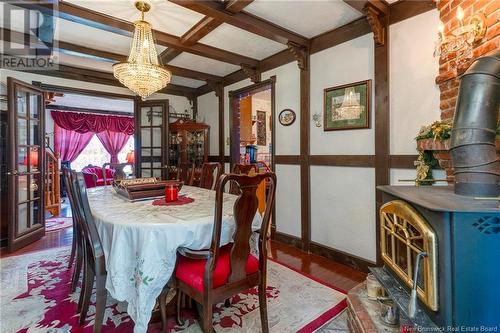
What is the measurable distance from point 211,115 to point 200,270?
3.98 m

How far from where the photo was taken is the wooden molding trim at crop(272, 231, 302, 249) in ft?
10.9

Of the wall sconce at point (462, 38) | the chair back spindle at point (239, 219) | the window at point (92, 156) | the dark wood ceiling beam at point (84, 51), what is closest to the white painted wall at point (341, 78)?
the wall sconce at point (462, 38)

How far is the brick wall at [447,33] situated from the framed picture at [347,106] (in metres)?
0.68

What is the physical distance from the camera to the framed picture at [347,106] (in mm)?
2617

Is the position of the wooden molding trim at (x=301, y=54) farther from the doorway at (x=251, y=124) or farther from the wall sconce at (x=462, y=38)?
the wall sconce at (x=462, y=38)

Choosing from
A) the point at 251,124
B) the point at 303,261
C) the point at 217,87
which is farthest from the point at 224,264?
the point at 251,124

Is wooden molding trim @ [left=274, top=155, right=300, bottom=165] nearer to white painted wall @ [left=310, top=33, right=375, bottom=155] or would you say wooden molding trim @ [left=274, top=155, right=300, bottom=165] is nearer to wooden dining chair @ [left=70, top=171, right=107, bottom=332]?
white painted wall @ [left=310, top=33, right=375, bottom=155]

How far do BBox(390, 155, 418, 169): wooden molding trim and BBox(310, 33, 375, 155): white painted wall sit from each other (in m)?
0.24

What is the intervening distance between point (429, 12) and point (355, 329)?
8.31 feet

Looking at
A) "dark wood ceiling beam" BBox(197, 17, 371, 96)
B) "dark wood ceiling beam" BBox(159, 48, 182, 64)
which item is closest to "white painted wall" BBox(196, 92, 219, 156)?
"dark wood ceiling beam" BBox(159, 48, 182, 64)

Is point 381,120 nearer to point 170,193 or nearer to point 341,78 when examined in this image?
point 341,78

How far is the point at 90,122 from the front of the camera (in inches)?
315

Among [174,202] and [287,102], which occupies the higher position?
[287,102]

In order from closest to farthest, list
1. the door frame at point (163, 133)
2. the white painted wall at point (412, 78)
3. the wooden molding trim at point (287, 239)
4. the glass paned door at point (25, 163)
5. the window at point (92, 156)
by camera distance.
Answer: the white painted wall at point (412, 78) < the glass paned door at point (25, 163) < the wooden molding trim at point (287, 239) < the door frame at point (163, 133) < the window at point (92, 156)
